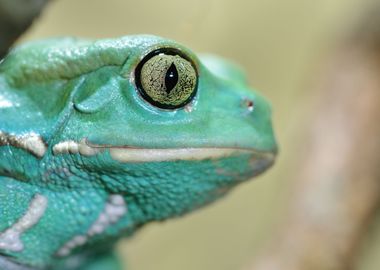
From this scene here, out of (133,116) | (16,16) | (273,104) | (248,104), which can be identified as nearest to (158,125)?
(133,116)

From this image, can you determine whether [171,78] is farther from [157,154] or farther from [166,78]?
[157,154]

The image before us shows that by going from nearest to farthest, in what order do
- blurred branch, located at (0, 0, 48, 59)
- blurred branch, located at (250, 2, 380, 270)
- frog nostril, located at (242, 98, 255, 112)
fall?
blurred branch, located at (0, 0, 48, 59) < frog nostril, located at (242, 98, 255, 112) < blurred branch, located at (250, 2, 380, 270)

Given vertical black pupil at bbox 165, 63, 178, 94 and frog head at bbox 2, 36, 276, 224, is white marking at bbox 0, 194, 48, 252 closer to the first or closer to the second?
frog head at bbox 2, 36, 276, 224

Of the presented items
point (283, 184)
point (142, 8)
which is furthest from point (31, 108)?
point (142, 8)

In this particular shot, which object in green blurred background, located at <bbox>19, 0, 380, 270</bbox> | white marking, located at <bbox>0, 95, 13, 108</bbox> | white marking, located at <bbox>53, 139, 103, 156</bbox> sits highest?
green blurred background, located at <bbox>19, 0, 380, 270</bbox>

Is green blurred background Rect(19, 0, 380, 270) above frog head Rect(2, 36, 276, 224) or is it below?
above

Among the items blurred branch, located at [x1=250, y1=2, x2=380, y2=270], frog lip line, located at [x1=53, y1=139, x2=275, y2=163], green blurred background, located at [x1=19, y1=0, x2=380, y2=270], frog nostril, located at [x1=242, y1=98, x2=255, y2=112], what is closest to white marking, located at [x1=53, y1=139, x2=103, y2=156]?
frog lip line, located at [x1=53, y1=139, x2=275, y2=163]

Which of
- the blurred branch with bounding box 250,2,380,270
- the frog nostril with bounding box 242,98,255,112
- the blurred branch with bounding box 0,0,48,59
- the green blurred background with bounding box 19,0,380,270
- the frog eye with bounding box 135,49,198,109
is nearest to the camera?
the blurred branch with bounding box 0,0,48,59

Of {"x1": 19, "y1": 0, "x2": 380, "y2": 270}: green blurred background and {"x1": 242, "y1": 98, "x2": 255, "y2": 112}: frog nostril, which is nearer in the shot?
{"x1": 242, "y1": 98, "x2": 255, "y2": 112}: frog nostril
